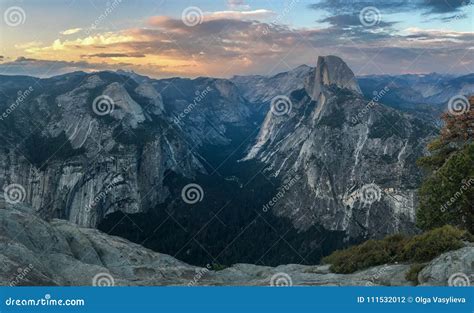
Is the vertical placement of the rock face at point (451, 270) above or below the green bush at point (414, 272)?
above

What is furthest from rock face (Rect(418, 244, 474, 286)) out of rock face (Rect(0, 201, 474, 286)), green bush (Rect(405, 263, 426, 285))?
green bush (Rect(405, 263, 426, 285))

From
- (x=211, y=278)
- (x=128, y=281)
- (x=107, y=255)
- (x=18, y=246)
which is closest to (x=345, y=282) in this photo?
(x=211, y=278)

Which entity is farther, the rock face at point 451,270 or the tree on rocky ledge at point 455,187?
the tree on rocky ledge at point 455,187

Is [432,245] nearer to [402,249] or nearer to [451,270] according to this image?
[402,249]

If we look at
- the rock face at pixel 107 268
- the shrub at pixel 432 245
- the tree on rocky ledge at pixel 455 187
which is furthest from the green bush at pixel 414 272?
the tree on rocky ledge at pixel 455 187

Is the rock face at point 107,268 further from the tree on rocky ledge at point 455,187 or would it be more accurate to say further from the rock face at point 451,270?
the tree on rocky ledge at point 455,187

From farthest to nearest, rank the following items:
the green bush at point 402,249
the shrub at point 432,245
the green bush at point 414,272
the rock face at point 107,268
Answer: the green bush at point 402,249 < the shrub at point 432,245 < the rock face at point 107,268 < the green bush at point 414,272

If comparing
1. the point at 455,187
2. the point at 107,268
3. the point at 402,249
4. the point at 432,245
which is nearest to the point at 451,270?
the point at 432,245
